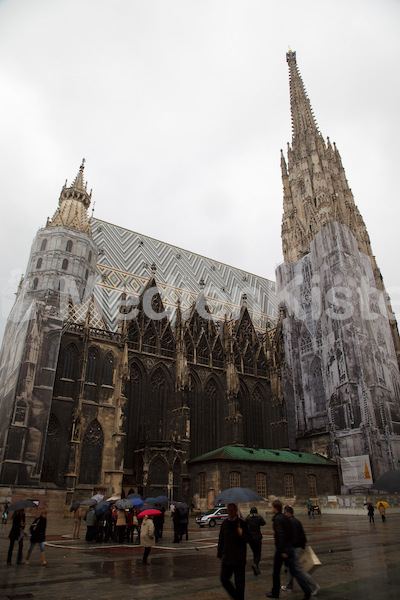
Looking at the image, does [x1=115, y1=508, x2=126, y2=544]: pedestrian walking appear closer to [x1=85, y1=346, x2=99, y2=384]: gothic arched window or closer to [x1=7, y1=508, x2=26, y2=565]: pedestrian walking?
[x1=7, y1=508, x2=26, y2=565]: pedestrian walking

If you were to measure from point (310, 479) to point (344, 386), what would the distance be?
813 cm

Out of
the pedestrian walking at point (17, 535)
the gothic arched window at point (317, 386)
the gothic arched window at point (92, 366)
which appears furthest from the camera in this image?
the gothic arched window at point (317, 386)

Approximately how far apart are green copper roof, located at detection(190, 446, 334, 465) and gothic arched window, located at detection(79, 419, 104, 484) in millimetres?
7012

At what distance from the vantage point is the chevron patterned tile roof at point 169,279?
4050 centimetres

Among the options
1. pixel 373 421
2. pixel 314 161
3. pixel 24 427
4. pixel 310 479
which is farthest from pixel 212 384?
pixel 314 161

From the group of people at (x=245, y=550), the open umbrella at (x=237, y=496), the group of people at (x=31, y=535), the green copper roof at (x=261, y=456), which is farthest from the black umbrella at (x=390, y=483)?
the green copper roof at (x=261, y=456)

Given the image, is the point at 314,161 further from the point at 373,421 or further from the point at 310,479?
the point at 310,479

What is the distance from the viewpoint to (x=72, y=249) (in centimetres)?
3900

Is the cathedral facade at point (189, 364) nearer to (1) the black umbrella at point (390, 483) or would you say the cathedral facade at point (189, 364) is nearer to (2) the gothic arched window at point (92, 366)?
(2) the gothic arched window at point (92, 366)

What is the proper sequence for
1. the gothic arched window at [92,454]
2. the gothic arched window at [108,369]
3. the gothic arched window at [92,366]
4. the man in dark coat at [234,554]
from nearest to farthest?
the man in dark coat at [234,554] → the gothic arched window at [92,454] → the gothic arched window at [92,366] → the gothic arched window at [108,369]

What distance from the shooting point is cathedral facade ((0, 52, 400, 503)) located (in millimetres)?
28484

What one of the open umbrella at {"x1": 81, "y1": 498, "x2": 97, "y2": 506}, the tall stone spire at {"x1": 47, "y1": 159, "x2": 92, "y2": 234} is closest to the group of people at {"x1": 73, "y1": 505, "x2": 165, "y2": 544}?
the open umbrella at {"x1": 81, "y1": 498, "x2": 97, "y2": 506}

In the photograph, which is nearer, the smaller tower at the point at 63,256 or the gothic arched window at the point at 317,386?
the smaller tower at the point at 63,256

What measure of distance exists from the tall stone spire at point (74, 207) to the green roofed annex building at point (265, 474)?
25017 mm
